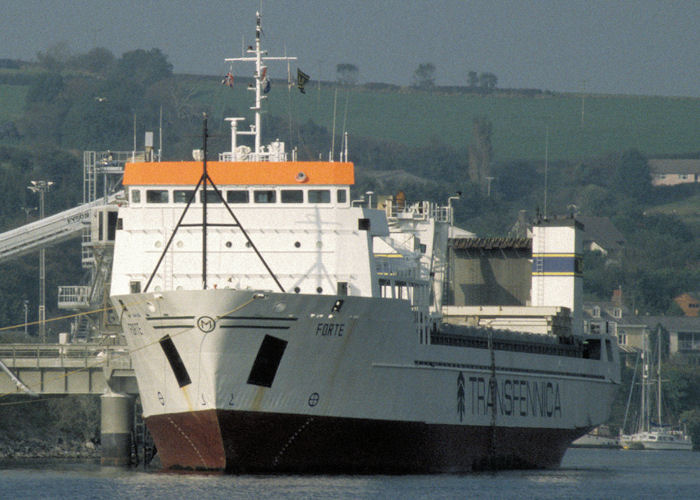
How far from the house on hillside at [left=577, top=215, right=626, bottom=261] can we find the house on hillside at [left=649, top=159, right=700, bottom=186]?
23.5m

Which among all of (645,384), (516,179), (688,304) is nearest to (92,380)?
(645,384)

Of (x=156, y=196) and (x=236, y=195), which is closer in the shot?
(x=236, y=195)

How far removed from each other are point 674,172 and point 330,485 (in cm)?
16179

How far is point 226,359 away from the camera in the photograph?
43.1 meters

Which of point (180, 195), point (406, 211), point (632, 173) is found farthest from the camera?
point (632, 173)

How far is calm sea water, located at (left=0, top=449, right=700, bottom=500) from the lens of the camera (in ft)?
133

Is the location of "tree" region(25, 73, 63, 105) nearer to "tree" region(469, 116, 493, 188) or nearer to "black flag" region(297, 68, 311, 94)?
"tree" region(469, 116, 493, 188)

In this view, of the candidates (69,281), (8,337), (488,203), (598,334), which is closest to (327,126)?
(488,203)

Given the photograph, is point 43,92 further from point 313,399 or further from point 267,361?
point 267,361

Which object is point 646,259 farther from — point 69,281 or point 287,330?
point 287,330

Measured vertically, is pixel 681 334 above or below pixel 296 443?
above

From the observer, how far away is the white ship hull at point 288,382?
4319cm

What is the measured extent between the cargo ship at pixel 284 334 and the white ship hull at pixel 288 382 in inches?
1.7

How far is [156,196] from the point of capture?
48.2m
